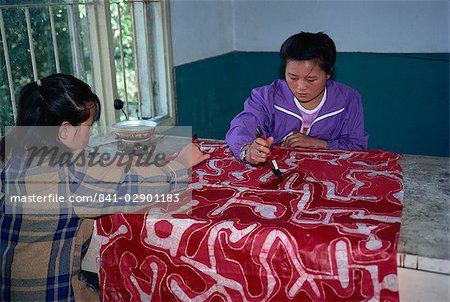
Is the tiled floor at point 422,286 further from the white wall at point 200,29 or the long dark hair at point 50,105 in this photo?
the white wall at point 200,29

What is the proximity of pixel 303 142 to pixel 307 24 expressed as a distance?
241cm

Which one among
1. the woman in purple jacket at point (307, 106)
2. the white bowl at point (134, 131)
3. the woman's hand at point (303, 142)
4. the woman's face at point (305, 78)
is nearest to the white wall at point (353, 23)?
the woman in purple jacket at point (307, 106)

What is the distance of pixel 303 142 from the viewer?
6.05 ft

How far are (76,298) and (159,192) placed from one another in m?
0.38

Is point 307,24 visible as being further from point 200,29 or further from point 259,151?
point 259,151

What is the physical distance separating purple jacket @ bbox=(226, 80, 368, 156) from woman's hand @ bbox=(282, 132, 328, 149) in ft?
0.38

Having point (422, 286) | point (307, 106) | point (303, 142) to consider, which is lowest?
point (422, 286)

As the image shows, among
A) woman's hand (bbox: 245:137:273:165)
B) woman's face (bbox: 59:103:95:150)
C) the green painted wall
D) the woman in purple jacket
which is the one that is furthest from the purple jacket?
the green painted wall

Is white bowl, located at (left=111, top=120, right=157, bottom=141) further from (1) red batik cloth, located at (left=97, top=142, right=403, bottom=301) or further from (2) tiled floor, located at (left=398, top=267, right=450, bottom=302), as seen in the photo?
(2) tiled floor, located at (left=398, top=267, right=450, bottom=302)

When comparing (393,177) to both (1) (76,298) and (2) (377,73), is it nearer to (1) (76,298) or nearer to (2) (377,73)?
(1) (76,298)

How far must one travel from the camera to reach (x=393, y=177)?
144 centimetres

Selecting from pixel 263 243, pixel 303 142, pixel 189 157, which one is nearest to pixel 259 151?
pixel 189 157

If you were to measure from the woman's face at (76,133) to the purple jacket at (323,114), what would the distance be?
0.80m

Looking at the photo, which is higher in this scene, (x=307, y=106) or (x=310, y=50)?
(x=310, y=50)
